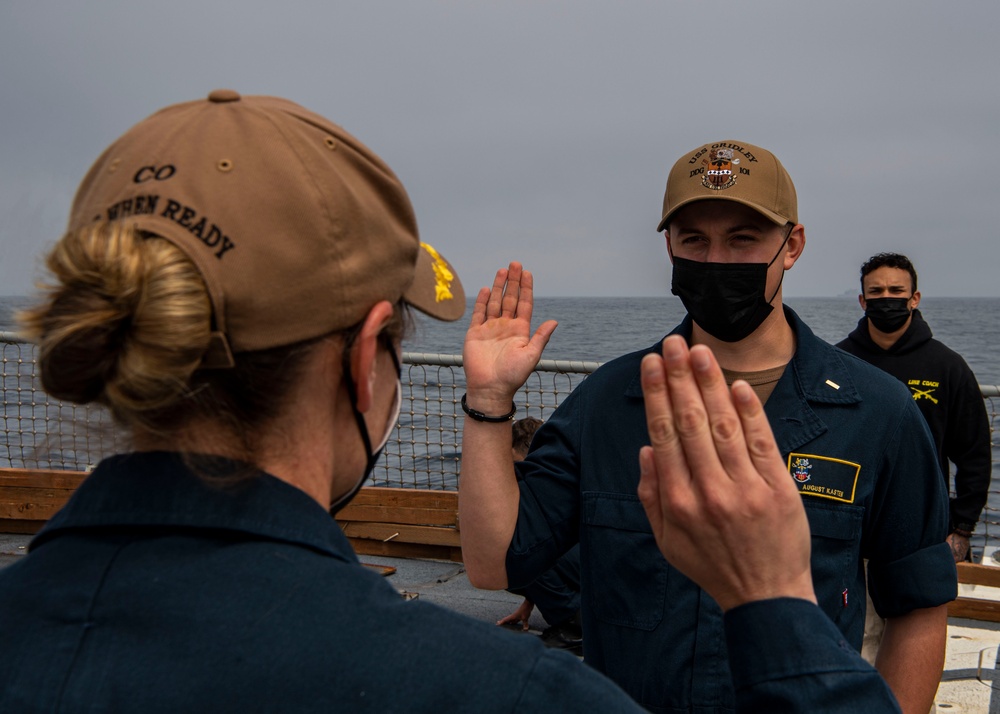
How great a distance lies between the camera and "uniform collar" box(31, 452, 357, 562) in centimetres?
114

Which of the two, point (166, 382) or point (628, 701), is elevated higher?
point (166, 382)

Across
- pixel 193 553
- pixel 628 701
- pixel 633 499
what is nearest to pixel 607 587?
pixel 633 499

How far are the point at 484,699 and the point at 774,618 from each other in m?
0.47

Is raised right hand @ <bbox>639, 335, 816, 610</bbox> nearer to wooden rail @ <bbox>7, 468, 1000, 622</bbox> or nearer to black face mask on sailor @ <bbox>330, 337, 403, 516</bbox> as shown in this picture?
black face mask on sailor @ <bbox>330, 337, 403, 516</bbox>

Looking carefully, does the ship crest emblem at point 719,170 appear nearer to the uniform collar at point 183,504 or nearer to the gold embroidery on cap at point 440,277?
the gold embroidery on cap at point 440,277

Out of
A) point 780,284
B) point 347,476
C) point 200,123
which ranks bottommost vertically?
point 347,476

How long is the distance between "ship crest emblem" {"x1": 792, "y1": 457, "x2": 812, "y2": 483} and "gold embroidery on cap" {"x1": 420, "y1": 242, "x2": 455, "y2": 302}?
1.18 meters

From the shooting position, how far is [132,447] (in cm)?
129

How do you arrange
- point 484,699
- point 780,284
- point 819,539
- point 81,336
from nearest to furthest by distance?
point 484,699, point 81,336, point 819,539, point 780,284

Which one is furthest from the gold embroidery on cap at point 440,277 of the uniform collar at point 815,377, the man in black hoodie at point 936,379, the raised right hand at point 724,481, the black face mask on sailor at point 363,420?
the man in black hoodie at point 936,379

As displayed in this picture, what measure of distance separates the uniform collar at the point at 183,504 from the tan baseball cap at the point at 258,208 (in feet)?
0.53

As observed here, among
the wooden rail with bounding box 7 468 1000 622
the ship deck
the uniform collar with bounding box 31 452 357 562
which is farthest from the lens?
the wooden rail with bounding box 7 468 1000 622

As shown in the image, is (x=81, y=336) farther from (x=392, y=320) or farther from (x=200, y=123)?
(x=392, y=320)

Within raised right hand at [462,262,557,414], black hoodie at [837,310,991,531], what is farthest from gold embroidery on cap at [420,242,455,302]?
black hoodie at [837,310,991,531]
